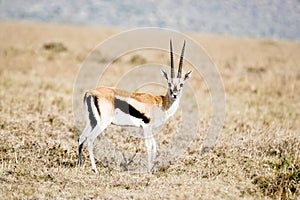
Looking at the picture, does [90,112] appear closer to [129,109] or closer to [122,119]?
[122,119]

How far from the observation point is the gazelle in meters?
8.83

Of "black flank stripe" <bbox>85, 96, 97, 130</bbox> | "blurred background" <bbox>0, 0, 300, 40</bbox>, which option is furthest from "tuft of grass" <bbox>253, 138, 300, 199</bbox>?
"blurred background" <bbox>0, 0, 300, 40</bbox>

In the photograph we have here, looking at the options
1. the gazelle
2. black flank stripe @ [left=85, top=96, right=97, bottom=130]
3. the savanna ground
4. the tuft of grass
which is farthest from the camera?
black flank stripe @ [left=85, top=96, right=97, bottom=130]

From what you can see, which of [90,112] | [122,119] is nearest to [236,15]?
[122,119]

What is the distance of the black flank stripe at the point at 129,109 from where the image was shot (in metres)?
9.02

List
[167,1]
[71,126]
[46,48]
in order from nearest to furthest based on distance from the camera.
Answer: [71,126] → [167,1] → [46,48]

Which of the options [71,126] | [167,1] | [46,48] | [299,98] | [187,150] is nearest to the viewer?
[187,150]

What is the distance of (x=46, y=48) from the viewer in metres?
32.3

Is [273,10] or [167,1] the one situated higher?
[167,1]

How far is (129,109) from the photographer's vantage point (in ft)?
29.9

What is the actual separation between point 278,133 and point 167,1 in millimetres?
15664

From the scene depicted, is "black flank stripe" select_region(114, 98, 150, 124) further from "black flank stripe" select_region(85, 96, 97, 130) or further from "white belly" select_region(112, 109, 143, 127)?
"black flank stripe" select_region(85, 96, 97, 130)

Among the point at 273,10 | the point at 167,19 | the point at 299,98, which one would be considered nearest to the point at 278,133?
the point at 299,98

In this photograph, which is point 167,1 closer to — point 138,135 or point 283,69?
point 283,69
